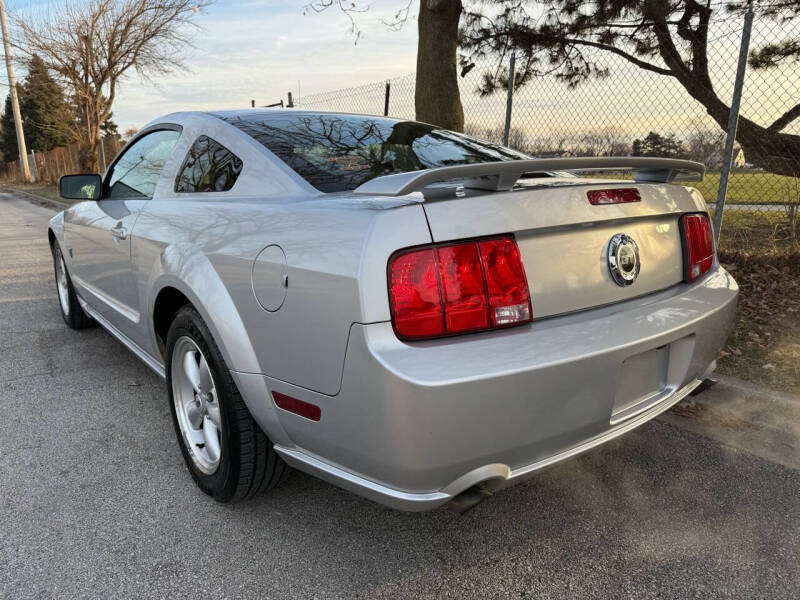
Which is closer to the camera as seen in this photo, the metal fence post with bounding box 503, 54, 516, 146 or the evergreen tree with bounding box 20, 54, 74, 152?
the metal fence post with bounding box 503, 54, 516, 146

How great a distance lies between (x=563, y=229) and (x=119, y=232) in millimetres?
2288

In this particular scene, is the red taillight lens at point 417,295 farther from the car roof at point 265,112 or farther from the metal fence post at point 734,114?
the metal fence post at point 734,114

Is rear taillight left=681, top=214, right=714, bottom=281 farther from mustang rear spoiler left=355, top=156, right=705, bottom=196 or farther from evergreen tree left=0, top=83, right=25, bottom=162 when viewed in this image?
evergreen tree left=0, top=83, right=25, bottom=162

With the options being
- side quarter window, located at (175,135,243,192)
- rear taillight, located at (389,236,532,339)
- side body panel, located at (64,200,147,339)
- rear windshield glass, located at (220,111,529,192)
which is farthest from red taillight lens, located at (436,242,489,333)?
side body panel, located at (64,200,147,339)

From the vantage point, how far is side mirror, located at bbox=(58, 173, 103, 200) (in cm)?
371

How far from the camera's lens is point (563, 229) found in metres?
1.83

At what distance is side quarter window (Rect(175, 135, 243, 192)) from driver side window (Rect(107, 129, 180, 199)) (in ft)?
0.95

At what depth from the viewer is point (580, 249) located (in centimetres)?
186

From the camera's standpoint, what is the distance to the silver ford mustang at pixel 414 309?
1.59m

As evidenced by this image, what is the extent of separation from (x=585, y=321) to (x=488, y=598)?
0.90m

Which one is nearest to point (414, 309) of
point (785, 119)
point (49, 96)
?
point (785, 119)

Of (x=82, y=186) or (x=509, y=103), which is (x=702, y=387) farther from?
(x=509, y=103)

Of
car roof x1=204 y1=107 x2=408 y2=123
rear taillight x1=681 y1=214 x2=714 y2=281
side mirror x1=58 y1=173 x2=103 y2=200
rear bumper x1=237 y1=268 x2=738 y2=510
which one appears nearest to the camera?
rear bumper x1=237 y1=268 x2=738 y2=510

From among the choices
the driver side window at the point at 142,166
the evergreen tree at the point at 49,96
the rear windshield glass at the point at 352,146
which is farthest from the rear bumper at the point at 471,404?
the evergreen tree at the point at 49,96
